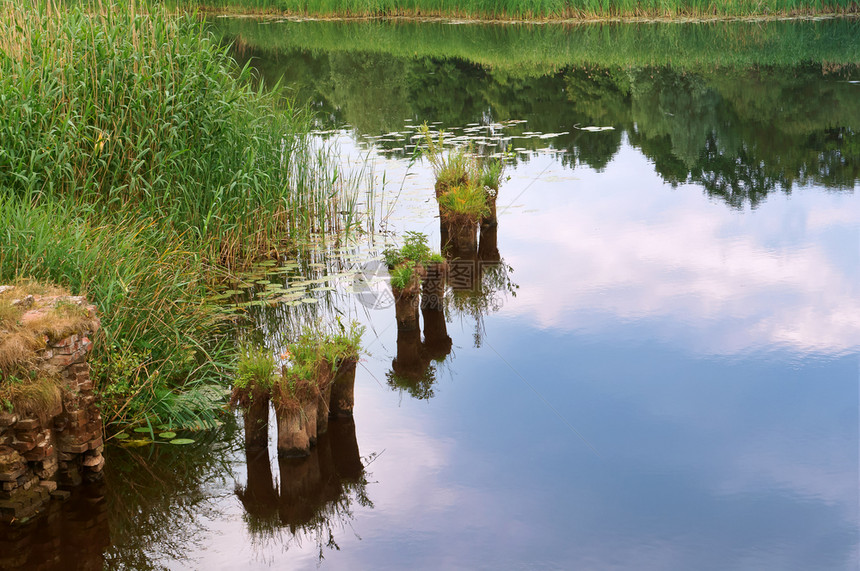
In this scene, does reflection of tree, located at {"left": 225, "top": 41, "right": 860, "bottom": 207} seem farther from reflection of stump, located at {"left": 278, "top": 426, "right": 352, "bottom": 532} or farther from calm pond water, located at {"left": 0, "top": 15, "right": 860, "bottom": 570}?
reflection of stump, located at {"left": 278, "top": 426, "right": 352, "bottom": 532}

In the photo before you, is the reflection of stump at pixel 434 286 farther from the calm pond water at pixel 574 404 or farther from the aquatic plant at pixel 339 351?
the aquatic plant at pixel 339 351

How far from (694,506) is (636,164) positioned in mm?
10707

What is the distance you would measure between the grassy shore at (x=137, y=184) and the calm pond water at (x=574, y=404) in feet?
1.99

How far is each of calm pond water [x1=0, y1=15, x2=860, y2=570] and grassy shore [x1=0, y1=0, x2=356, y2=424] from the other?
607mm

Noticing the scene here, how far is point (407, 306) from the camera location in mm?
7500

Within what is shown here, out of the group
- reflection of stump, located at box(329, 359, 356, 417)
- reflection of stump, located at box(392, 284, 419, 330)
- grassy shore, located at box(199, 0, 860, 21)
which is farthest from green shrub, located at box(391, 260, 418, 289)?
grassy shore, located at box(199, 0, 860, 21)

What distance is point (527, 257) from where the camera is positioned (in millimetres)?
9844

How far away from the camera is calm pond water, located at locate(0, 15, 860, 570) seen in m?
4.70

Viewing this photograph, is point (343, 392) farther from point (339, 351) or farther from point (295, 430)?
point (295, 430)

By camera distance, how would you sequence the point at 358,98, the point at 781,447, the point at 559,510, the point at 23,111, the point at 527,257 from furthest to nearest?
the point at 358,98, the point at 527,257, the point at 23,111, the point at 781,447, the point at 559,510

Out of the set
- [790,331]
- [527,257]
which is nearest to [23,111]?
[527,257]

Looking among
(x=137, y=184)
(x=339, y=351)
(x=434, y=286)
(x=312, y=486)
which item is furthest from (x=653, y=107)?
(x=312, y=486)

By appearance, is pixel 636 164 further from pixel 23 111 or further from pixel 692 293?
pixel 23 111

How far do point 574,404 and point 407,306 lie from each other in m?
1.89
